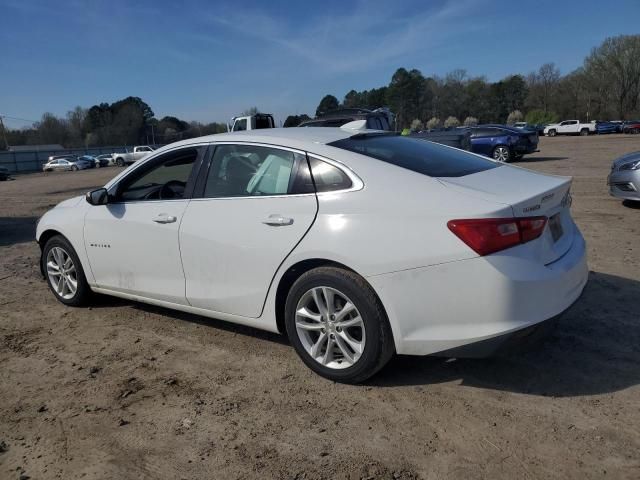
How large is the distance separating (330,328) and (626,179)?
747 cm

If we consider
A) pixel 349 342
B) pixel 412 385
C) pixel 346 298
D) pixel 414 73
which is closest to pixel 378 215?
pixel 346 298

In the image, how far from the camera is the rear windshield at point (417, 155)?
3.28 meters

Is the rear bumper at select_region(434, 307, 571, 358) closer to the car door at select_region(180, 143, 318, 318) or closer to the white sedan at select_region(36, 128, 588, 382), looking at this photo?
the white sedan at select_region(36, 128, 588, 382)

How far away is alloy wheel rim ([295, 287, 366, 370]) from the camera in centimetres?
314

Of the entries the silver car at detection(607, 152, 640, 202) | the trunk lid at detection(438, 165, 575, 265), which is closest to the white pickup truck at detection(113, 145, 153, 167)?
the silver car at detection(607, 152, 640, 202)

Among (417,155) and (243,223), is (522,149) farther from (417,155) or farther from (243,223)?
(243,223)

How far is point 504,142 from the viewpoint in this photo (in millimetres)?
20359

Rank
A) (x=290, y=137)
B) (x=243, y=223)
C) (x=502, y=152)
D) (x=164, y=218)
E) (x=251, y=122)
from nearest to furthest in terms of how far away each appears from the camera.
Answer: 1. (x=243, y=223)
2. (x=290, y=137)
3. (x=164, y=218)
4. (x=502, y=152)
5. (x=251, y=122)

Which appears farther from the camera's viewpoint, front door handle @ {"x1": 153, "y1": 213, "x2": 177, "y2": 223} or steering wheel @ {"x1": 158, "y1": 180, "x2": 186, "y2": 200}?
steering wheel @ {"x1": 158, "y1": 180, "x2": 186, "y2": 200}

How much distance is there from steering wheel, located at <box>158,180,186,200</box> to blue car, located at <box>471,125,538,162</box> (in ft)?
58.0

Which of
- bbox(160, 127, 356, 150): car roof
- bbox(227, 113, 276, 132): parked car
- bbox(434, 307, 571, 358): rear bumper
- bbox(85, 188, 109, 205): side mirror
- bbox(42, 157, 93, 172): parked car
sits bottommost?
bbox(434, 307, 571, 358): rear bumper

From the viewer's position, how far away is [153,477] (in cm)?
250

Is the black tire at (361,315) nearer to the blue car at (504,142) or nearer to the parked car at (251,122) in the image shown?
the blue car at (504,142)

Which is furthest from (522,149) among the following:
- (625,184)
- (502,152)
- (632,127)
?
(632,127)
